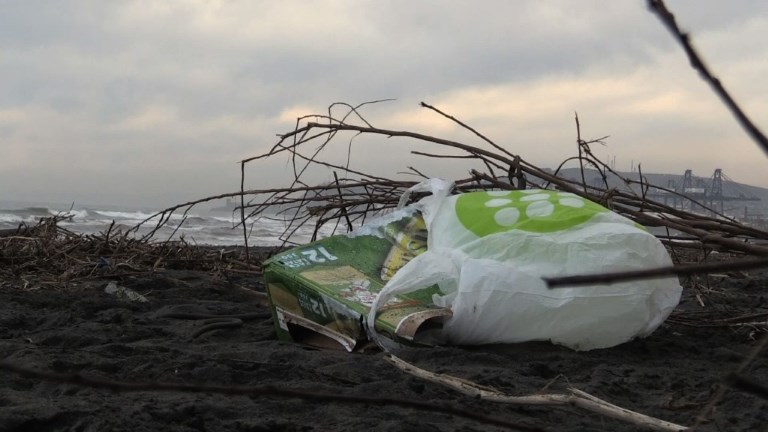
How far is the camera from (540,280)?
205 cm

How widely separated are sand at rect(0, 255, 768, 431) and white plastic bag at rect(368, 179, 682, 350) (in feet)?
0.25

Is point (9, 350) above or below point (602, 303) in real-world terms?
below

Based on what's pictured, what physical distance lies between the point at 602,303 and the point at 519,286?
258 mm

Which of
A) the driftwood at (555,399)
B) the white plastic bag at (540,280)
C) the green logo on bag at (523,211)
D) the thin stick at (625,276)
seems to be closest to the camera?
the thin stick at (625,276)

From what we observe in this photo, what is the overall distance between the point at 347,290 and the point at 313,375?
535mm

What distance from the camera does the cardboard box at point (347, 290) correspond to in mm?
2041

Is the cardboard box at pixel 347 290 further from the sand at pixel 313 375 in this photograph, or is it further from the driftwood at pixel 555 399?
the driftwood at pixel 555 399

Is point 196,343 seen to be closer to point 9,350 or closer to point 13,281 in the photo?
point 9,350

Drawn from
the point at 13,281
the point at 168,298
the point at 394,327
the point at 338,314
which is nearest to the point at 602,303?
the point at 394,327

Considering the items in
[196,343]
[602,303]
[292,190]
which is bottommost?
A: [196,343]

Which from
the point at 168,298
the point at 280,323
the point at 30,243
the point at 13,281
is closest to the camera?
the point at 280,323

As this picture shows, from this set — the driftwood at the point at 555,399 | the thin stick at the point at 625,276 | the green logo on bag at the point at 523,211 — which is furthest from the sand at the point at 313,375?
the thin stick at the point at 625,276

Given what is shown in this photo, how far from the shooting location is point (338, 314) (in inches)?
82.7

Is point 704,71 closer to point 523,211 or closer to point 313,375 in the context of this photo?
point 313,375
